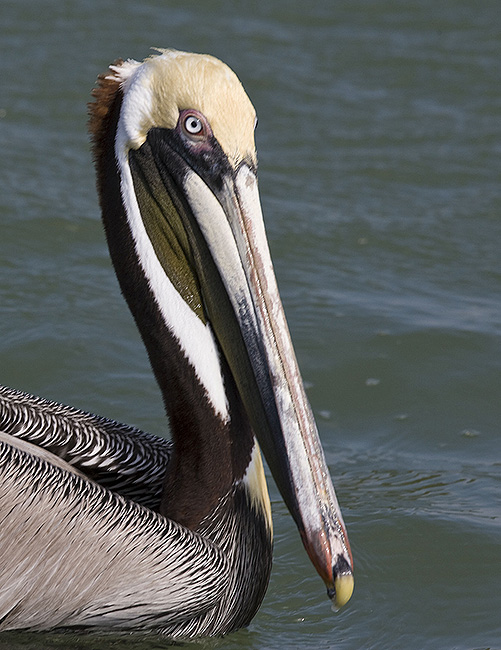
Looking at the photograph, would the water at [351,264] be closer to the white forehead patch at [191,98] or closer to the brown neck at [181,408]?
the brown neck at [181,408]

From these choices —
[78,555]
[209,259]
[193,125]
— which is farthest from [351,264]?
[78,555]

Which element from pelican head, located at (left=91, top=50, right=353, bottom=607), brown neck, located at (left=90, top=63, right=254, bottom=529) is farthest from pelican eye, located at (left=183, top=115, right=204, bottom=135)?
brown neck, located at (left=90, top=63, right=254, bottom=529)

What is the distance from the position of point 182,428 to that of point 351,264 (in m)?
2.78

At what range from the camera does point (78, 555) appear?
10.8 ft

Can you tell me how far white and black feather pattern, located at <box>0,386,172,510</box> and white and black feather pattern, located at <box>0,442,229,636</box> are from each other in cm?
22

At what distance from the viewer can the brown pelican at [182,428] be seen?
3.15m

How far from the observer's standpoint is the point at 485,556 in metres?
4.05

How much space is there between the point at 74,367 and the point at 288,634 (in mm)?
1924

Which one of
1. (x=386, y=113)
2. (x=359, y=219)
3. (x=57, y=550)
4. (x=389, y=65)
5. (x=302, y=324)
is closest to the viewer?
(x=57, y=550)

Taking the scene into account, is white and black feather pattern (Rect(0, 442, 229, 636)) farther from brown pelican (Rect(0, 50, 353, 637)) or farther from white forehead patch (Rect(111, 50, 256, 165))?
white forehead patch (Rect(111, 50, 256, 165))

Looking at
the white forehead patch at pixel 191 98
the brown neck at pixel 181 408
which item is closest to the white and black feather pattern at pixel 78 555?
the brown neck at pixel 181 408

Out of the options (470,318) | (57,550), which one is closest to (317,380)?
(470,318)

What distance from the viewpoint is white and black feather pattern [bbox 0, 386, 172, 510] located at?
3.57 meters

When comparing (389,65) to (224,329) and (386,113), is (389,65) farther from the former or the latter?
(224,329)
